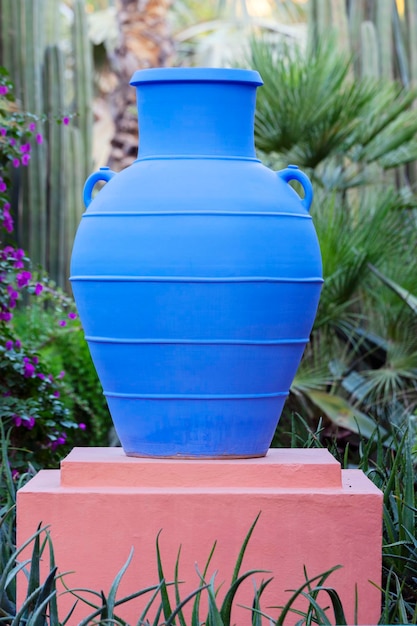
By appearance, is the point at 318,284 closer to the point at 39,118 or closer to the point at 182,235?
the point at 182,235

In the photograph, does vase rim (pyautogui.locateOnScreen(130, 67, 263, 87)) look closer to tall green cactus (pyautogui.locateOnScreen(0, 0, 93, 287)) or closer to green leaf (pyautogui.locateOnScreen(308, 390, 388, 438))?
green leaf (pyautogui.locateOnScreen(308, 390, 388, 438))

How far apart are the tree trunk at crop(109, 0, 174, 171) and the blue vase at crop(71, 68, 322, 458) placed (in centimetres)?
841

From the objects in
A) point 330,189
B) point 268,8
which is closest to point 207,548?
point 330,189

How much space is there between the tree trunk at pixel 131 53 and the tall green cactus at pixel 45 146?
2543mm

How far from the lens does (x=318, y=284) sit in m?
3.29

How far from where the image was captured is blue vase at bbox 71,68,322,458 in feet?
10.1

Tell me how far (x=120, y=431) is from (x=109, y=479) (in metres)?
0.23

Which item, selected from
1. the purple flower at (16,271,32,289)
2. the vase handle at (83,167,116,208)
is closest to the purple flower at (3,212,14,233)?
the purple flower at (16,271,32,289)

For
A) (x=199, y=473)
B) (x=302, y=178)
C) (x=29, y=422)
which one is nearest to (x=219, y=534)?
(x=199, y=473)

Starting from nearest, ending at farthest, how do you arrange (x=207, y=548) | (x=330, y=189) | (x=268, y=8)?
(x=207, y=548)
(x=330, y=189)
(x=268, y=8)

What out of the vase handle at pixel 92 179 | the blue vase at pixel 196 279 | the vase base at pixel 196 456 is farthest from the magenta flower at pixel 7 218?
the vase base at pixel 196 456

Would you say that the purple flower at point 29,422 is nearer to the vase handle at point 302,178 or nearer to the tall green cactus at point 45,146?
the vase handle at point 302,178

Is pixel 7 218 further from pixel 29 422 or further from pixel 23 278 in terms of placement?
pixel 29 422

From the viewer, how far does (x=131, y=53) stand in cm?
1177
